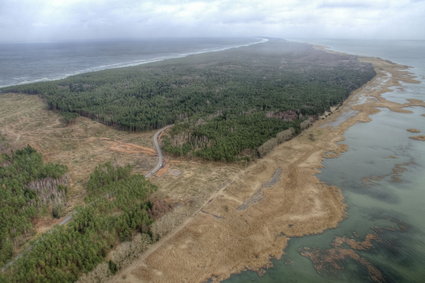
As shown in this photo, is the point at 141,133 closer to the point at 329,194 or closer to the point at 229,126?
the point at 229,126

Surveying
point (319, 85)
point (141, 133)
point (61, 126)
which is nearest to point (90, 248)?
point (141, 133)

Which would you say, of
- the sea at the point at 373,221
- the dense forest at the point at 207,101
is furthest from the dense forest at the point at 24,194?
the sea at the point at 373,221

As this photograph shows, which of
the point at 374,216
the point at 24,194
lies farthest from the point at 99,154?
the point at 374,216

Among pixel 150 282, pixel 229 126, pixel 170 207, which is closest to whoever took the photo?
pixel 150 282

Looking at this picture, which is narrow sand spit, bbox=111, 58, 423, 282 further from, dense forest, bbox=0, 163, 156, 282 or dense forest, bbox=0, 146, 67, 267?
dense forest, bbox=0, 146, 67, 267

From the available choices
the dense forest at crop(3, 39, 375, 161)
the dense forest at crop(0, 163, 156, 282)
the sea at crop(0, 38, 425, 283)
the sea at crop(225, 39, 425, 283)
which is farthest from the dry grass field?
the sea at crop(0, 38, 425, 283)

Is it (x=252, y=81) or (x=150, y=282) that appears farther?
(x=252, y=81)
